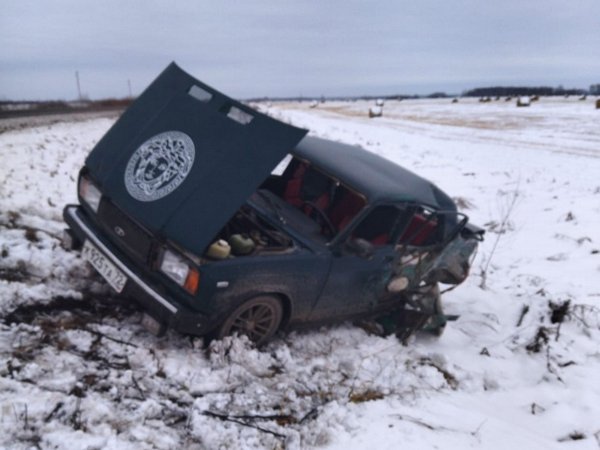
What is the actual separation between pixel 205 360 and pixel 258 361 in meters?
0.42

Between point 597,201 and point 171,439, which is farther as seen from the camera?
point 597,201

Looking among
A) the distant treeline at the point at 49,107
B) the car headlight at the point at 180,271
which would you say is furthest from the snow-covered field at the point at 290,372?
the distant treeline at the point at 49,107

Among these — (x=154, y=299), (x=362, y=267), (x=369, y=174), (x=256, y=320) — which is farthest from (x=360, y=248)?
(x=154, y=299)

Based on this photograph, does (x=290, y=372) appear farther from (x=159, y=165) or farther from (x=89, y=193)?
(x=89, y=193)

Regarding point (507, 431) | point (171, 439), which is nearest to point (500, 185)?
point (507, 431)

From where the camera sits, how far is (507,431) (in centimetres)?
331

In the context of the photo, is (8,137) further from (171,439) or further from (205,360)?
(171,439)

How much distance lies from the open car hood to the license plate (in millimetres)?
435

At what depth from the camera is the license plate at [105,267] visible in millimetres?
3432

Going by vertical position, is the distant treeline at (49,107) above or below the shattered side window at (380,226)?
above

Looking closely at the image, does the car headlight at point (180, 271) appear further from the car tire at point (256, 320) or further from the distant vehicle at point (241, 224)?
the car tire at point (256, 320)

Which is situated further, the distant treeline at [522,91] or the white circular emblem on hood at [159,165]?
the distant treeline at [522,91]

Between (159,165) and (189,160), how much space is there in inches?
10.6

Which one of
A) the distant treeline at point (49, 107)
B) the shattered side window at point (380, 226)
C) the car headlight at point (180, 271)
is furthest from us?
the distant treeline at point (49, 107)
